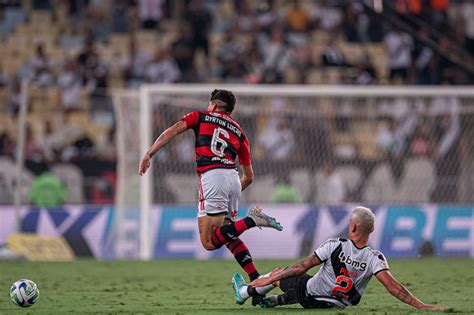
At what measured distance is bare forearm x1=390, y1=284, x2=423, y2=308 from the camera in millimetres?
9047

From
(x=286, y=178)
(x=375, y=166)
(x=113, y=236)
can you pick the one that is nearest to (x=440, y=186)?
(x=375, y=166)

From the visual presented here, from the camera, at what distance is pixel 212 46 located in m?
26.5

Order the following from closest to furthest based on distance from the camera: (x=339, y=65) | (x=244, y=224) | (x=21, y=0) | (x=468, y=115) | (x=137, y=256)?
1. (x=244, y=224)
2. (x=137, y=256)
3. (x=468, y=115)
4. (x=339, y=65)
5. (x=21, y=0)

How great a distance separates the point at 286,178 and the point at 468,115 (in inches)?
162

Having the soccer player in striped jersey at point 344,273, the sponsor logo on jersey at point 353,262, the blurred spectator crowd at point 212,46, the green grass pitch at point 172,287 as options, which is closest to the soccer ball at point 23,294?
the green grass pitch at point 172,287

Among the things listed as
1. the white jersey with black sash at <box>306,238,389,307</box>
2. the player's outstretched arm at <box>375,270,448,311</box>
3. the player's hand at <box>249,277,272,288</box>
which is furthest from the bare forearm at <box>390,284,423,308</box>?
the player's hand at <box>249,277,272,288</box>

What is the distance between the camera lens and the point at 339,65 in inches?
989

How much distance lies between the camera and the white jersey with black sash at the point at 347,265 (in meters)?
9.31

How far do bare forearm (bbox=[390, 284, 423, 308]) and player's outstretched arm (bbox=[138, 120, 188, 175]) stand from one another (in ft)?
9.37

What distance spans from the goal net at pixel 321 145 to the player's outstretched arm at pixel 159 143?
31.2ft

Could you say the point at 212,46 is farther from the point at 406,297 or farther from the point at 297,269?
the point at 406,297

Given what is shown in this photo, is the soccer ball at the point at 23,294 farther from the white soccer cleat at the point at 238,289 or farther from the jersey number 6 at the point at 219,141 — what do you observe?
the jersey number 6 at the point at 219,141

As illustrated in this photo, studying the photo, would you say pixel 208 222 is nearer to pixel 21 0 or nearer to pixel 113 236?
pixel 113 236

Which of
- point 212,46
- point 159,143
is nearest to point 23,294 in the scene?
point 159,143
